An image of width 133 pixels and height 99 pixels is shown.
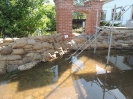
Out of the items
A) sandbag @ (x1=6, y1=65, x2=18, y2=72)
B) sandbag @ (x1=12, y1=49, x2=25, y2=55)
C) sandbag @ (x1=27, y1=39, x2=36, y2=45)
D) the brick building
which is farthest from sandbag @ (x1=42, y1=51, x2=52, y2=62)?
the brick building

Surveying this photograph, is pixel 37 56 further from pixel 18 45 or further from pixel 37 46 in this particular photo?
pixel 18 45

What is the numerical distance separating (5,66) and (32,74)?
1229 millimetres

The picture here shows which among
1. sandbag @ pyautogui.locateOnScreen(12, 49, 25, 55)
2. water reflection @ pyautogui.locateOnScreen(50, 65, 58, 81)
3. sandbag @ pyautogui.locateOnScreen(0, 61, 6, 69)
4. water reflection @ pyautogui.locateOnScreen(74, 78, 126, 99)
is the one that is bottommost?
water reflection @ pyautogui.locateOnScreen(74, 78, 126, 99)

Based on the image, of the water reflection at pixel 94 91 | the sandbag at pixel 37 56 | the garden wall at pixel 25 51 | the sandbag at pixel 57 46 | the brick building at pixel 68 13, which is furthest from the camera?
the brick building at pixel 68 13

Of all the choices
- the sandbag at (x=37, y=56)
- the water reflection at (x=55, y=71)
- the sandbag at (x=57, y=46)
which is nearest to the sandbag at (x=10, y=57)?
the sandbag at (x=37, y=56)

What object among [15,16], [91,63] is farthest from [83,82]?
[15,16]

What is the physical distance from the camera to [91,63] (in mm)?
5535

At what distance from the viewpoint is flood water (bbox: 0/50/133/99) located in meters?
3.42

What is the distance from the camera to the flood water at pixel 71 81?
342 cm

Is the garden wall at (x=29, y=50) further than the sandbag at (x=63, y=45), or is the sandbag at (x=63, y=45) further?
the sandbag at (x=63, y=45)

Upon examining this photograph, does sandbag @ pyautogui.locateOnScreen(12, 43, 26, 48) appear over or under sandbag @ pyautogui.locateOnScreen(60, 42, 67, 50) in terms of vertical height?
over

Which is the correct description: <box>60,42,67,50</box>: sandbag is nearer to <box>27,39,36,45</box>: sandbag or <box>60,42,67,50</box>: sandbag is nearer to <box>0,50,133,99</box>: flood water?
<box>0,50,133,99</box>: flood water

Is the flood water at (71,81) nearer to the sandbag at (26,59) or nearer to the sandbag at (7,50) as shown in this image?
the sandbag at (26,59)

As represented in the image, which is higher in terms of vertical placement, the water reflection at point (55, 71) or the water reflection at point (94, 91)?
the water reflection at point (55, 71)
